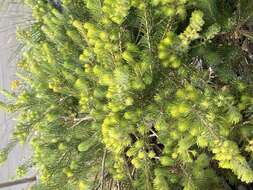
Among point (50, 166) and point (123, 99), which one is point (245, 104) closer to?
point (123, 99)

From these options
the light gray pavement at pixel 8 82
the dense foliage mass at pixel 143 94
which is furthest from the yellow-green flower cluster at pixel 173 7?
the light gray pavement at pixel 8 82

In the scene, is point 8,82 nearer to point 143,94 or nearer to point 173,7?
point 143,94

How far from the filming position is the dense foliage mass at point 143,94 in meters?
0.89

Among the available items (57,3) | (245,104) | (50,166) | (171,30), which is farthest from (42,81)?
(245,104)

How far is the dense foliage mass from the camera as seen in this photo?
89cm

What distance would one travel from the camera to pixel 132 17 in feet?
3.65

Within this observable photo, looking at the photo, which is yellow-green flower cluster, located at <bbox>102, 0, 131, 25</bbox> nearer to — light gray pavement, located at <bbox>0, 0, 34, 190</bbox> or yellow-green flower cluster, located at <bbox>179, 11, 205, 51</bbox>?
yellow-green flower cluster, located at <bbox>179, 11, 205, 51</bbox>

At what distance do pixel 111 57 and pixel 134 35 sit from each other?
201mm

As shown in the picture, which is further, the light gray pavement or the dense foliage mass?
the light gray pavement

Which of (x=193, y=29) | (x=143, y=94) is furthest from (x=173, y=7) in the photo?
(x=143, y=94)

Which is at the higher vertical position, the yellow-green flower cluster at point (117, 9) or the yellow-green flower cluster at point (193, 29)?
the yellow-green flower cluster at point (117, 9)

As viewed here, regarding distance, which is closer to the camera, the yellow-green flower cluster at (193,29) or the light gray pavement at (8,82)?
the yellow-green flower cluster at (193,29)

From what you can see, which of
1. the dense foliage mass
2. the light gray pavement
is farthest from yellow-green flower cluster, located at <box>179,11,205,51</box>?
the light gray pavement

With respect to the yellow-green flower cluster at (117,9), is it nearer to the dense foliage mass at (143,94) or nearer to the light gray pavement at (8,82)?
the dense foliage mass at (143,94)
